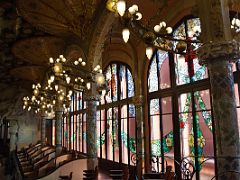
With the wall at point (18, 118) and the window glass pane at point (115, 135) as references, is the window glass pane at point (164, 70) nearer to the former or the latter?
the window glass pane at point (115, 135)

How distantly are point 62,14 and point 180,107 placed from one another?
5.36 meters

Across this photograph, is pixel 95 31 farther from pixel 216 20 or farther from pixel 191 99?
pixel 216 20

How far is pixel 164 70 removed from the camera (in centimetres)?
991

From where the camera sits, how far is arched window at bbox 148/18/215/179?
25.5ft

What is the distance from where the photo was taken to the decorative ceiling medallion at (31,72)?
18013mm

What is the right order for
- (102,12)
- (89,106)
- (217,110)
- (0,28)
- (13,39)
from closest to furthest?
(217,110)
(102,12)
(89,106)
(0,28)
(13,39)

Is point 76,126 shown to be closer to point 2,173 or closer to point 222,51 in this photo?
point 2,173

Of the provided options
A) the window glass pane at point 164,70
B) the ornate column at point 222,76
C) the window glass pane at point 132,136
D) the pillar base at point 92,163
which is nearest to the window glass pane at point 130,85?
the window glass pane at point 132,136

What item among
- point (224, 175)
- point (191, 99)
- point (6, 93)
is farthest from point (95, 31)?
point (6, 93)

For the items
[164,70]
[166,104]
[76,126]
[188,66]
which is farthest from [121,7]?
[76,126]

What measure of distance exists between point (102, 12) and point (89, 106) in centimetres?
333

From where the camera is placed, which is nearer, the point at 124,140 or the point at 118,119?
the point at 124,140

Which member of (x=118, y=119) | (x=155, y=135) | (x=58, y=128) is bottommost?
(x=155, y=135)

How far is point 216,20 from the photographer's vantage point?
386 cm
